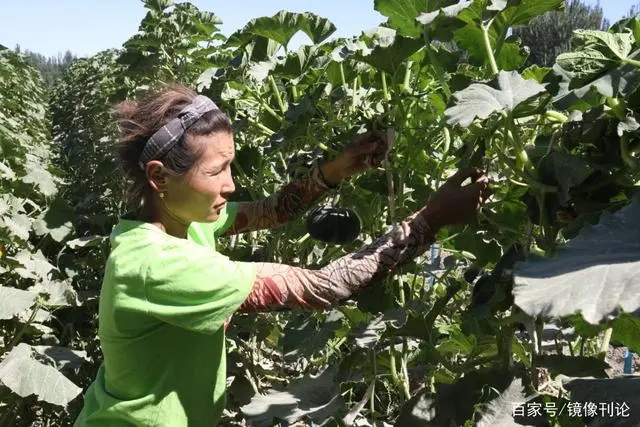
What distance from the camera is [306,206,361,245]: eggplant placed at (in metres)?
1.82

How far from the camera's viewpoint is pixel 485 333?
59.7 inches

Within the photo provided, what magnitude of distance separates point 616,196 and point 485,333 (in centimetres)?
45

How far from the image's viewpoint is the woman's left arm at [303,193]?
68.2 inches

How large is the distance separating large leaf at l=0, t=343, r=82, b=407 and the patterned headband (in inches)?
44.2

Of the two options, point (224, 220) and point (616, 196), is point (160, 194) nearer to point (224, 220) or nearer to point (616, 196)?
point (224, 220)

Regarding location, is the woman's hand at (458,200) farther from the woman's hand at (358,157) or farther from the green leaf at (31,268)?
the green leaf at (31,268)

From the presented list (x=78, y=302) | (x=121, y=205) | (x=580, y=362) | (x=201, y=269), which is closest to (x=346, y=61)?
(x=201, y=269)

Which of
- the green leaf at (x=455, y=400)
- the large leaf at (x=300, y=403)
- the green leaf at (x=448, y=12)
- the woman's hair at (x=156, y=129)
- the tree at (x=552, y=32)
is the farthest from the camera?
the tree at (x=552, y=32)

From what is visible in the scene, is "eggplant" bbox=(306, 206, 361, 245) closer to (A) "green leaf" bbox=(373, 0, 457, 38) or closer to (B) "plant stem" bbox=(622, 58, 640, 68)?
(A) "green leaf" bbox=(373, 0, 457, 38)

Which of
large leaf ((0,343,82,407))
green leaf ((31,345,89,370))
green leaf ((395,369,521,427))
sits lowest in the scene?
green leaf ((31,345,89,370))

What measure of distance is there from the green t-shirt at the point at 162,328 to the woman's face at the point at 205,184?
2.7 inches

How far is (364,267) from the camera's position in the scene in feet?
4.78

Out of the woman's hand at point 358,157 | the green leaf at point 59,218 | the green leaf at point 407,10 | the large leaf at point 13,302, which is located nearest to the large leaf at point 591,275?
the green leaf at point 407,10

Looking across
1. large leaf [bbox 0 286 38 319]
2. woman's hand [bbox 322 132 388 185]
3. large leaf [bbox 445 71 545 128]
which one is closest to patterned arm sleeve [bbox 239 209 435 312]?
woman's hand [bbox 322 132 388 185]
